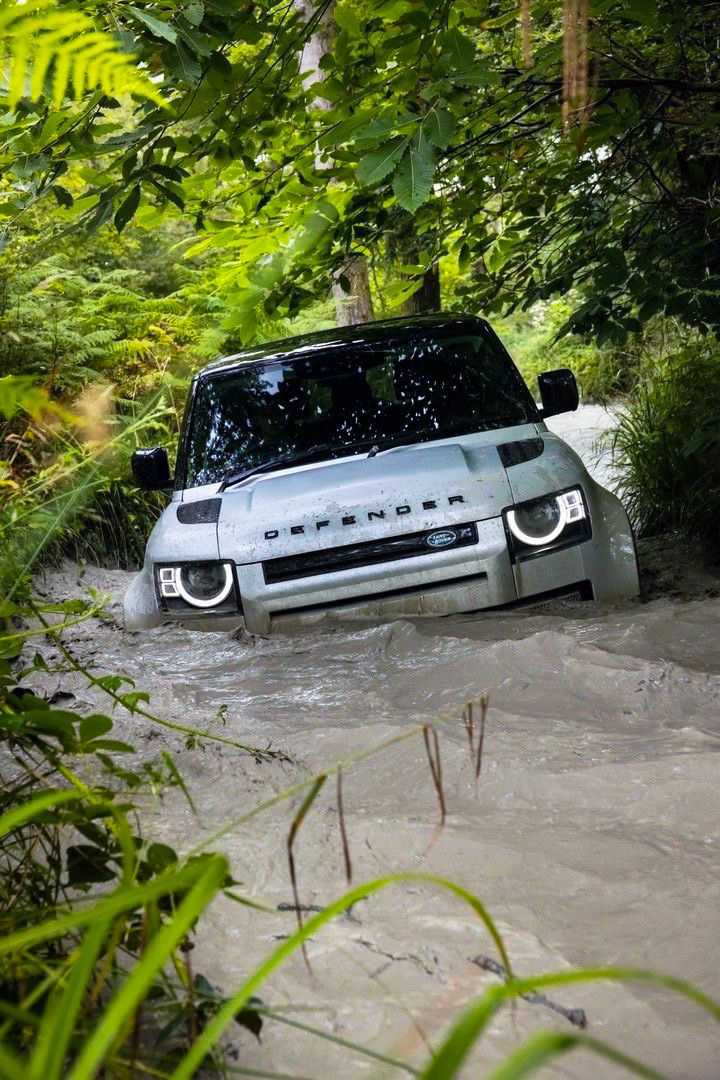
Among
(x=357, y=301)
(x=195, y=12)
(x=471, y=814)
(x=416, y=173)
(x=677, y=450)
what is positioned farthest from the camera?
(x=357, y=301)

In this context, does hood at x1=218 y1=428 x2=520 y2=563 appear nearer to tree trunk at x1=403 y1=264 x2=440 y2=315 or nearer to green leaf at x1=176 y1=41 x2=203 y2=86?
green leaf at x1=176 y1=41 x2=203 y2=86

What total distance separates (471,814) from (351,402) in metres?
2.87

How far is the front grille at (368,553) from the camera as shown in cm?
395

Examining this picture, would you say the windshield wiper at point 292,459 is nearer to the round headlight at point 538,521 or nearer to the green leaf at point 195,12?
the round headlight at point 538,521

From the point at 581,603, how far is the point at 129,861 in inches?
122

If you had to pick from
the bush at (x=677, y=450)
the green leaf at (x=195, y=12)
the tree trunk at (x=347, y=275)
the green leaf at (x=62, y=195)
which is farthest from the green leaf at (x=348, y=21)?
the tree trunk at (x=347, y=275)

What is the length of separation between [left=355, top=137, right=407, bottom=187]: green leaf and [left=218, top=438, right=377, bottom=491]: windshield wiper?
1.48 metres

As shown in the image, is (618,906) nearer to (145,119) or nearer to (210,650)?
(210,650)

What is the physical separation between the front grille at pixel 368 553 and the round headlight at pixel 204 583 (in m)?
0.19

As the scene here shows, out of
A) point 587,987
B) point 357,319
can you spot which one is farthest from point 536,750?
point 357,319

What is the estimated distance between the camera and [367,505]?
401cm

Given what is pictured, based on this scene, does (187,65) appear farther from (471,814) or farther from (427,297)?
(427,297)

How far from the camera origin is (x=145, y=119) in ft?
11.4

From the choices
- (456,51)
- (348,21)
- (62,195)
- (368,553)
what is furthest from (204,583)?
(348,21)
